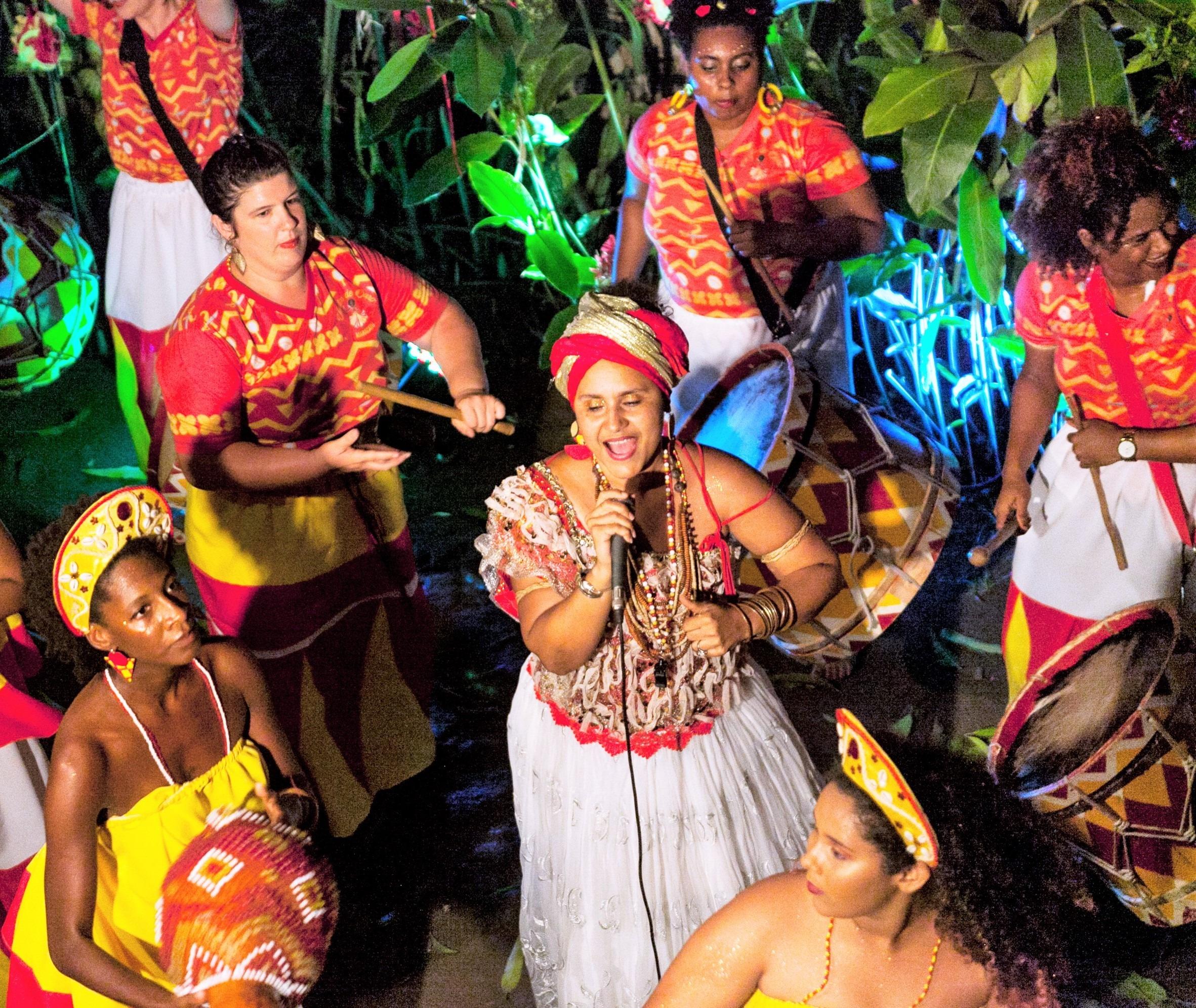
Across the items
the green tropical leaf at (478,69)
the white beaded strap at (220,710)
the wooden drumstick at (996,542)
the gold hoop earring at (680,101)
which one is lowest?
the wooden drumstick at (996,542)

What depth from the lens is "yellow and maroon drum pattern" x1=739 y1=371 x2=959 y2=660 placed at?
4027 mm

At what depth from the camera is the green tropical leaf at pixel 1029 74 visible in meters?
4.38

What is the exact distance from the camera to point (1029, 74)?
443cm

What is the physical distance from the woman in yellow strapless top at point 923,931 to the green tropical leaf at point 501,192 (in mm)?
4811

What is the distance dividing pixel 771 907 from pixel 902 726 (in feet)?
8.04

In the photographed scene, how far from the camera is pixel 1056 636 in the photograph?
3711 millimetres

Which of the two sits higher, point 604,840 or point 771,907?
point 771,907

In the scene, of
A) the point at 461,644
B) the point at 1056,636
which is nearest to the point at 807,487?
the point at 1056,636

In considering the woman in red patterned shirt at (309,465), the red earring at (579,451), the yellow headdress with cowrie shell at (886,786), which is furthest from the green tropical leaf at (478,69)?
the yellow headdress with cowrie shell at (886,786)

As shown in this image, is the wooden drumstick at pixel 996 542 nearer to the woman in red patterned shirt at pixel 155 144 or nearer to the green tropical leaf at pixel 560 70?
the woman in red patterned shirt at pixel 155 144

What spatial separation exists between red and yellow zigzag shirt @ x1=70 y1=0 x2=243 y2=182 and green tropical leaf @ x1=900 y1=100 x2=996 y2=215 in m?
2.68

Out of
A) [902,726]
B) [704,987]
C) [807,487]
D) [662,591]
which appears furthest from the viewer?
[902,726]

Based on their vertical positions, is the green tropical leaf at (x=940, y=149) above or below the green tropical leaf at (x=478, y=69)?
below

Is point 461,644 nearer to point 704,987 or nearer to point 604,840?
point 604,840
